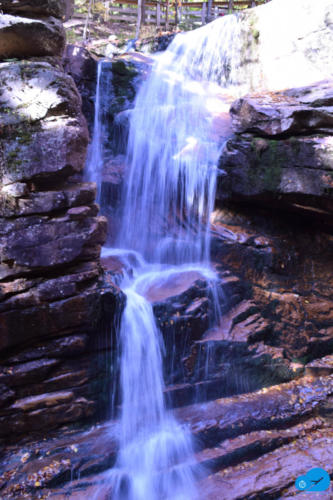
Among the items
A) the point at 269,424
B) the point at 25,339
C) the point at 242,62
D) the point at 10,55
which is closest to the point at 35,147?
the point at 10,55

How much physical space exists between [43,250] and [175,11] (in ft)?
51.4

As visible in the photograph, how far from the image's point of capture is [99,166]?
Result: 6520 millimetres

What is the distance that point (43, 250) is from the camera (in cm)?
354

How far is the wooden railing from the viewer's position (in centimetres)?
1493

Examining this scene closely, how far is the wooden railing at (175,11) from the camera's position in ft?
49.0

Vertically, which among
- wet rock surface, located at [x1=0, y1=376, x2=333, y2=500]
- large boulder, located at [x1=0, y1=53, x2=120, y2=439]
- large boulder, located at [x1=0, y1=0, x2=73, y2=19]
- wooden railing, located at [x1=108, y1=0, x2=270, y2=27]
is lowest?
wet rock surface, located at [x1=0, y1=376, x2=333, y2=500]

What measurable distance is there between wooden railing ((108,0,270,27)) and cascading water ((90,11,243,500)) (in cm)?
695

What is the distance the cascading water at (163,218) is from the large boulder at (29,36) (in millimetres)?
2617

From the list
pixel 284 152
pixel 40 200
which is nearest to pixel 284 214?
pixel 284 152

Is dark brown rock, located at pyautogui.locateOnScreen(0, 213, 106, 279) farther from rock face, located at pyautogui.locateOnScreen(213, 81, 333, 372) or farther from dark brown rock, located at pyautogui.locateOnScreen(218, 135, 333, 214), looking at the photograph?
dark brown rock, located at pyautogui.locateOnScreen(218, 135, 333, 214)

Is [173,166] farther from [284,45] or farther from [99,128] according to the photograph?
[284,45]

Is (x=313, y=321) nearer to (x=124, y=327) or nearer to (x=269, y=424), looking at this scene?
(x=269, y=424)

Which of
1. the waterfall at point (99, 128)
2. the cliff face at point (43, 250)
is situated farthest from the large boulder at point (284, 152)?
the cliff face at point (43, 250)

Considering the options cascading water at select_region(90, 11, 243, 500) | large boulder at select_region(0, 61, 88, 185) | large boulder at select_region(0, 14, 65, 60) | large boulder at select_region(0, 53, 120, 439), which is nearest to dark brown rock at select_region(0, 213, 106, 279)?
large boulder at select_region(0, 53, 120, 439)
